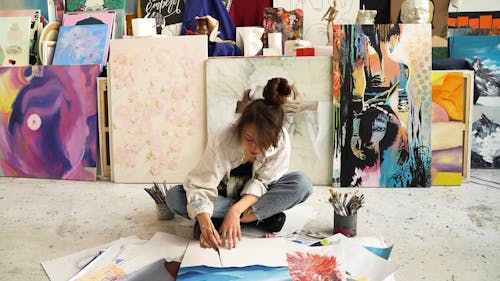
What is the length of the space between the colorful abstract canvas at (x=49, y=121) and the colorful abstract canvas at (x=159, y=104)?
168 mm

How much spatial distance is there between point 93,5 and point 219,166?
5.83ft

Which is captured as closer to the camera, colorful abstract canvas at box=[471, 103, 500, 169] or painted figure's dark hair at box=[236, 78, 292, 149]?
painted figure's dark hair at box=[236, 78, 292, 149]

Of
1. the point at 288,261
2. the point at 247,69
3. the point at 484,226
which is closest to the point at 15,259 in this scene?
the point at 288,261

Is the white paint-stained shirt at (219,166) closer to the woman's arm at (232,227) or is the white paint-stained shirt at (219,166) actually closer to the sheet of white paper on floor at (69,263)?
the woman's arm at (232,227)

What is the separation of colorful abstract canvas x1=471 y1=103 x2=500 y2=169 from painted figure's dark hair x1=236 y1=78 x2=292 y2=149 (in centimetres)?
166

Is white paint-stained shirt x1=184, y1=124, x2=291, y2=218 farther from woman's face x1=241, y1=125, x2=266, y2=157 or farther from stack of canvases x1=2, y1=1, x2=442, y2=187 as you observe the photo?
stack of canvases x1=2, y1=1, x2=442, y2=187

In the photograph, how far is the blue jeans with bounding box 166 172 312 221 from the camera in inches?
59.8

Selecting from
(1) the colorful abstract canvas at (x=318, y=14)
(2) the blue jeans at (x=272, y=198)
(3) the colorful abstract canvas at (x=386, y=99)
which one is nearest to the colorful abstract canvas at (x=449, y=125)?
(3) the colorful abstract canvas at (x=386, y=99)

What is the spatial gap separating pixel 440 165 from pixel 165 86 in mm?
1370

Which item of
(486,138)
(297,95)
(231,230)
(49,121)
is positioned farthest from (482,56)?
(49,121)

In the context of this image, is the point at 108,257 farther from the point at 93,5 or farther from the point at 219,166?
the point at 93,5

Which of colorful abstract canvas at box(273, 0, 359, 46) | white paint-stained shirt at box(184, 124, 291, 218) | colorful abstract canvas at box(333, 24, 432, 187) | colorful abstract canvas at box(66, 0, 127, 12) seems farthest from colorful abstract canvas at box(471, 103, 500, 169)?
colorful abstract canvas at box(66, 0, 127, 12)

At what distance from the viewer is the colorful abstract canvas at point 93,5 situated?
2729 millimetres

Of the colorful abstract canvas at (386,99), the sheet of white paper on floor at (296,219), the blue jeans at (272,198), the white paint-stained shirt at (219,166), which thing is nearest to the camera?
the white paint-stained shirt at (219,166)
